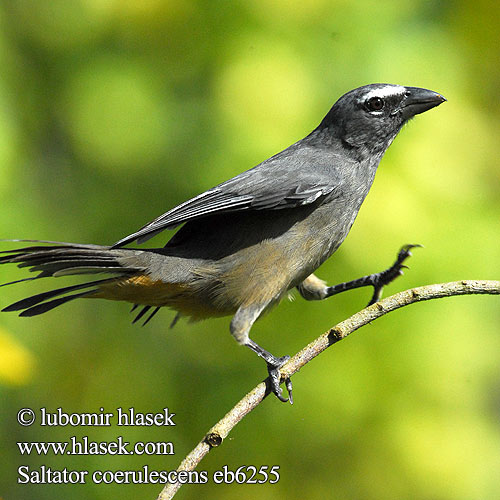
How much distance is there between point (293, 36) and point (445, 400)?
2.14m

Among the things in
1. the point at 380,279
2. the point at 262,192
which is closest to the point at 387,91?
the point at 262,192

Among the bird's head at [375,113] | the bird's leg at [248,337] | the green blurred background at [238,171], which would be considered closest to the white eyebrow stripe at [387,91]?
the bird's head at [375,113]

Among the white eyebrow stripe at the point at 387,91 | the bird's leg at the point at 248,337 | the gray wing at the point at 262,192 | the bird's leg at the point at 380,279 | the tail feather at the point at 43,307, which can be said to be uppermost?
the white eyebrow stripe at the point at 387,91

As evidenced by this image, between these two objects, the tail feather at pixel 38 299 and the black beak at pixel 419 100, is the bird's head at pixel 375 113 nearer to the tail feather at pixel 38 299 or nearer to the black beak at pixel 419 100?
the black beak at pixel 419 100

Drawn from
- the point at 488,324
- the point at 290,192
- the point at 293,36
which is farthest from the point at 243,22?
the point at 488,324

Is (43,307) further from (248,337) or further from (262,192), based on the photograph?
(262,192)

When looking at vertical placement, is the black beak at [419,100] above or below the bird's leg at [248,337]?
above

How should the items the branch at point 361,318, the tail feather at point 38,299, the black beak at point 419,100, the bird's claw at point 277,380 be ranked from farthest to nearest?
1. the black beak at point 419,100
2. the tail feather at point 38,299
3. the bird's claw at point 277,380
4. the branch at point 361,318

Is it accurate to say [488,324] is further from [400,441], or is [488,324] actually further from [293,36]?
[293,36]

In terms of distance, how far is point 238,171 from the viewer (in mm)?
3768

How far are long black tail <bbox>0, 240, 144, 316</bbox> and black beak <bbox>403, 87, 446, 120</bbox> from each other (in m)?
1.55

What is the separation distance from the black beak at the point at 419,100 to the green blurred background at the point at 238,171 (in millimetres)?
305

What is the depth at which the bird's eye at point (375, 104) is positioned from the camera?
3525 millimetres

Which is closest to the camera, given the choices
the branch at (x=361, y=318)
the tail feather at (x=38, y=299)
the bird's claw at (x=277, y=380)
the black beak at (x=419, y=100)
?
the branch at (x=361, y=318)
